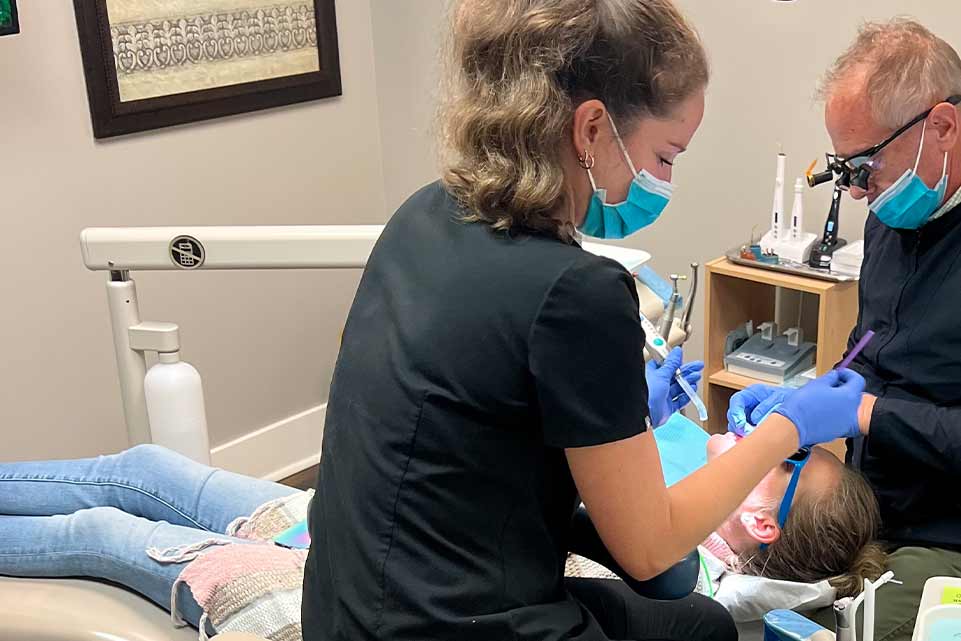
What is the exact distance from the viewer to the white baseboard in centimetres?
327

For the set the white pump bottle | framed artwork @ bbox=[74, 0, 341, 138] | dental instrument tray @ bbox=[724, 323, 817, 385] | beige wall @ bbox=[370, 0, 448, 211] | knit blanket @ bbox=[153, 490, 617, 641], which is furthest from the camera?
beige wall @ bbox=[370, 0, 448, 211]

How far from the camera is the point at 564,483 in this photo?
3.78ft

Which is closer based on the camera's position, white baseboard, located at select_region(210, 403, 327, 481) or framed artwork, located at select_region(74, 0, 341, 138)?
framed artwork, located at select_region(74, 0, 341, 138)

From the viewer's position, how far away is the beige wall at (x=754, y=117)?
104 inches

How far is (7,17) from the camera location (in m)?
2.30

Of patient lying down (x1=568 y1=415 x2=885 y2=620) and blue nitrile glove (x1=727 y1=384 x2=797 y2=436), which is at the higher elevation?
blue nitrile glove (x1=727 y1=384 x2=797 y2=436)

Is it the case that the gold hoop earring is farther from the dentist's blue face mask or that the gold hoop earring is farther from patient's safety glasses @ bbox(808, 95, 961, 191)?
patient's safety glasses @ bbox(808, 95, 961, 191)

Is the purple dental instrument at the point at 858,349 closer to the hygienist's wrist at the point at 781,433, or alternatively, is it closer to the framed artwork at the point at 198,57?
the hygienist's wrist at the point at 781,433

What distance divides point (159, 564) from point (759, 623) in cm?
92

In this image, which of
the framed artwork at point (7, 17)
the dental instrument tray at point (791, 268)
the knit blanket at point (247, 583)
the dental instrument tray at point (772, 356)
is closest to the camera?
the knit blanket at point (247, 583)

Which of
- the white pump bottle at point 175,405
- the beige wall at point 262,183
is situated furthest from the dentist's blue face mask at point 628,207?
the beige wall at point 262,183

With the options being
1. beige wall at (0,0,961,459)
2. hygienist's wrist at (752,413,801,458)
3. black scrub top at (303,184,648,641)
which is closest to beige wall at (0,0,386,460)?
beige wall at (0,0,961,459)

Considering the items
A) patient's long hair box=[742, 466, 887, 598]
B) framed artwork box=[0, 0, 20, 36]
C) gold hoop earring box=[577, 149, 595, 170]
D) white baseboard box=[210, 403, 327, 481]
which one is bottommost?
white baseboard box=[210, 403, 327, 481]

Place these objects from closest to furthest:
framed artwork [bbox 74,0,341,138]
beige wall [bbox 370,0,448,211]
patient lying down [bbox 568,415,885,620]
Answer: patient lying down [bbox 568,415,885,620], framed artwork [bbox 74,0,341,138], beige wall [bbox 370,0,448,211]
